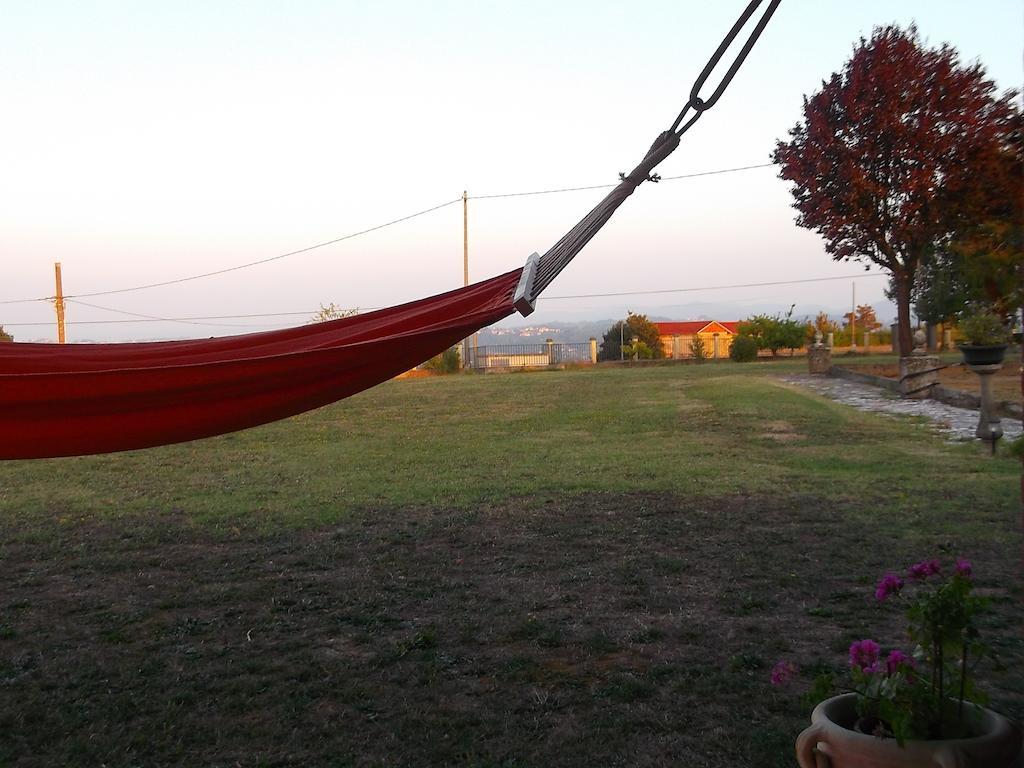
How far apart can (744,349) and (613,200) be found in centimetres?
1913

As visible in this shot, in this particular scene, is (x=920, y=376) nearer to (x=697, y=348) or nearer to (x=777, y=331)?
(x=777, y=331)

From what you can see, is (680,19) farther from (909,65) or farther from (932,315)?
(932,315)

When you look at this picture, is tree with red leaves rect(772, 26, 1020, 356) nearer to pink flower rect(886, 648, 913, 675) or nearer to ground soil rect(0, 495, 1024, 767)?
ground soil rect(0, 495, 1024, 767)

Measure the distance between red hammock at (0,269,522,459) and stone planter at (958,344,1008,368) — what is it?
520 centimetres

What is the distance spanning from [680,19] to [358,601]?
3.18m

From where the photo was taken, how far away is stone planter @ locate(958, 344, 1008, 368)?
7.02m

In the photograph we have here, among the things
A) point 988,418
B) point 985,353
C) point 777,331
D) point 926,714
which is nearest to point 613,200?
point 926,714

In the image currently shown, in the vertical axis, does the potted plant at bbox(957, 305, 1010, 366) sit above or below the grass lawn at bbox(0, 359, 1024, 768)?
above

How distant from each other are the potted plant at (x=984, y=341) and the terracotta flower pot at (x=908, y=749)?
611 cm

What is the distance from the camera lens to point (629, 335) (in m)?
32.1

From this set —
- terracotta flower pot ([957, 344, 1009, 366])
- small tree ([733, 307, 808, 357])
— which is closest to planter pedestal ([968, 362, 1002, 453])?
terracotta flower pot ([957, 344, 1009, 366])

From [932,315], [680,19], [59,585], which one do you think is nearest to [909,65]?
[932,315]

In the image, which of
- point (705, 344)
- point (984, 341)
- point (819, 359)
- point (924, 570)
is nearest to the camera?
point (924, 570)

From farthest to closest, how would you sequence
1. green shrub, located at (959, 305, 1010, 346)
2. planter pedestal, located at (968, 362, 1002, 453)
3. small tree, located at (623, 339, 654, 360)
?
small tree, located at (623, 339, 654, 360) → green shrub, located at (959, 305, 1010, 346) → planter pedestal, located at (968, 362, 1002, 453)
